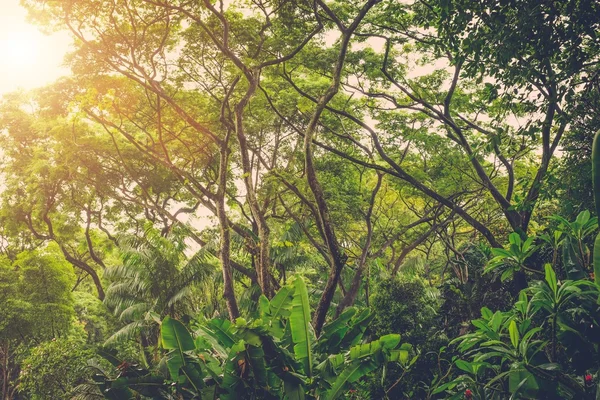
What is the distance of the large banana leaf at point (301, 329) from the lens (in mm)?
4484

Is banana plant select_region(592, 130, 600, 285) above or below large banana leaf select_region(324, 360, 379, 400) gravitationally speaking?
above

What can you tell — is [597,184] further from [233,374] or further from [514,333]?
[233,374]

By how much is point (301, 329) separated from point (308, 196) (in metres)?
5.59

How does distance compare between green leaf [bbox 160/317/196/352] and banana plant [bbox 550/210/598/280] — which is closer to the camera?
banana plant [bbox 550/210/598/280]

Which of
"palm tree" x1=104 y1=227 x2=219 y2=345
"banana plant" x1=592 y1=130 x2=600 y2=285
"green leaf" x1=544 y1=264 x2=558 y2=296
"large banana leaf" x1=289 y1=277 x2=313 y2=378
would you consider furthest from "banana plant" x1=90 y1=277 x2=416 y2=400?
"palm tree" x1=104 y1=227 x2=219 y2=345

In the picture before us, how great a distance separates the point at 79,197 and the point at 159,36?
752 centimetres

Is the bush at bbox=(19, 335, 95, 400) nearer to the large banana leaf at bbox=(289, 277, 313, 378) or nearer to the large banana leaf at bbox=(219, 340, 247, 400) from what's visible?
the large banana leaf at bbox=(219, 340, 247, 400)

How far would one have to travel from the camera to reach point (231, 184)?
15242 millimetres

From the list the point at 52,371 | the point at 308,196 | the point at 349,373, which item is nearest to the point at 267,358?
the point at 349,373

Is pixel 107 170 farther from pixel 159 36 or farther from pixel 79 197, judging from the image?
pixel 159 36

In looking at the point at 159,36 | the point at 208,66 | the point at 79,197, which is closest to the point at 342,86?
the point at 208,66

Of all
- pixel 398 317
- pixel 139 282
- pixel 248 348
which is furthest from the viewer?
pixel 139 282

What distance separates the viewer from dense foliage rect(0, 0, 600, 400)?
4.33 m

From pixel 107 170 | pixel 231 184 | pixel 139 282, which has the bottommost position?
pixel 139 282
